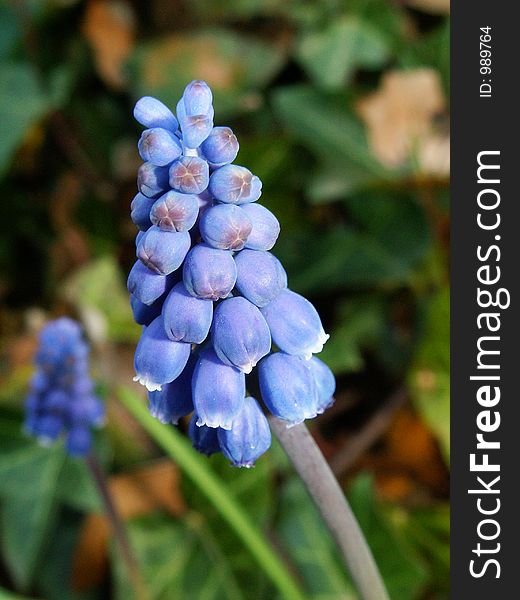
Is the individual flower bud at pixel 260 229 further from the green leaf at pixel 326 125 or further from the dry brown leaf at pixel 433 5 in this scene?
the dry brown leaf at pixel 433 5

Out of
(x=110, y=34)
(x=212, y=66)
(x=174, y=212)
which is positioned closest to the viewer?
(x=174, y=212)

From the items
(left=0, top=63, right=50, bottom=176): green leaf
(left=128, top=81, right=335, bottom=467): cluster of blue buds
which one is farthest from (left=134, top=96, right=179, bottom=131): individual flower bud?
(left=0, top=63, right=50, bottom=176): green leaf

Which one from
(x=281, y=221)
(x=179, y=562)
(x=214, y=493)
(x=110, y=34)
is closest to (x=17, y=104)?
(x=110, y=34)

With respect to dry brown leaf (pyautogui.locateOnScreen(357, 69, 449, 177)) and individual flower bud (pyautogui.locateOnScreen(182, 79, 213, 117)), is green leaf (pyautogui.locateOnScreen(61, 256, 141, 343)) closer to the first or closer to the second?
dry brown leaf (pyautogui.locateOnScreen(357, 69, 449, 177))

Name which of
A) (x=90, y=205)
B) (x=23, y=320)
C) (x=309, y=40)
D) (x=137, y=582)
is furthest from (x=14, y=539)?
(x=309, y=40)

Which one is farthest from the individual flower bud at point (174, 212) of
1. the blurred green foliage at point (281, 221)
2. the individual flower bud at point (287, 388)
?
the blurred green foliage at point (281, 221)

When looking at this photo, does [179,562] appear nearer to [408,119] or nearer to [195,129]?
[408,119]
